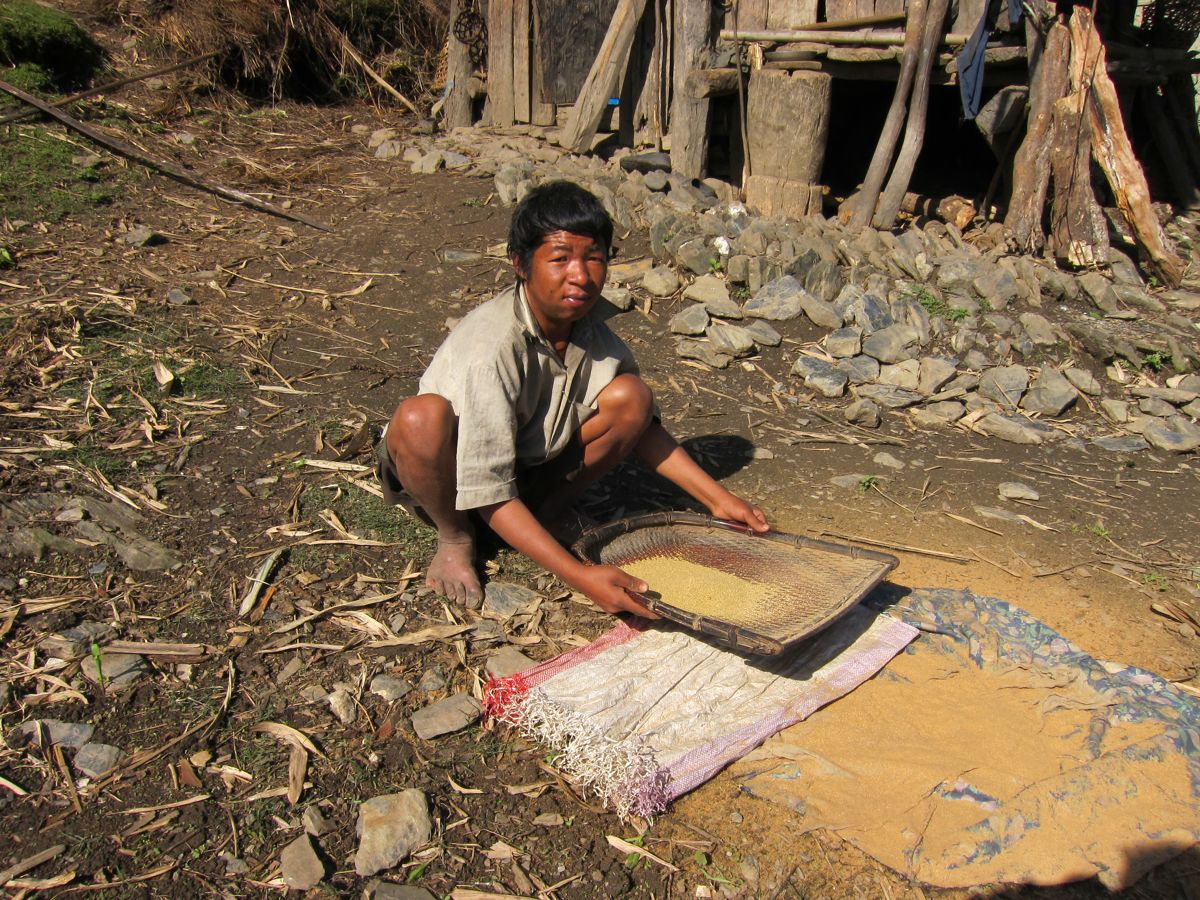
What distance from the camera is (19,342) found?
3684 mm

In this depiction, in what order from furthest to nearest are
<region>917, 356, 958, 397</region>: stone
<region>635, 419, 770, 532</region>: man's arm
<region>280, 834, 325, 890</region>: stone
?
1. <region>917, 356, 958, 397</region>: stone
2. <region>635, 419, 770, 532</region>: man's arm
3. <region>280, 834, 325, 890</region>: stone

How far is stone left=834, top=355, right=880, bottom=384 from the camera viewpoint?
14.5ft

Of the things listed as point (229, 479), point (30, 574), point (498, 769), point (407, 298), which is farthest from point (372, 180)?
point (498, 769)

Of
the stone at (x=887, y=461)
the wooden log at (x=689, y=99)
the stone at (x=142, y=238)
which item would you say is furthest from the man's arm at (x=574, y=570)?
the wooden log at (x=689, y=99)

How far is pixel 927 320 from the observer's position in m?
4.75

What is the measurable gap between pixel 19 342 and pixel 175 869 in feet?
8.65

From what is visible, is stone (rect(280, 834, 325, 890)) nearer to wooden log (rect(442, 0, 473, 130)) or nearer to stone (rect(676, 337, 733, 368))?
stone (rect(676, 337, 733, 368))

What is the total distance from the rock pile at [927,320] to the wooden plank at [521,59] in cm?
181

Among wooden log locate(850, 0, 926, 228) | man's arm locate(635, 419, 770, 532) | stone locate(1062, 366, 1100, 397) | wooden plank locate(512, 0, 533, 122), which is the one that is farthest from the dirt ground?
wooden plank locate(512, 0, 533, 122)

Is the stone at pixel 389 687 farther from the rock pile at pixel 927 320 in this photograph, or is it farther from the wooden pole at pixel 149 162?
the wooden pole at pixel 149 162

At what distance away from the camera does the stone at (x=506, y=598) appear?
2732mm

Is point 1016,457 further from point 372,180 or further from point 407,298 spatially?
point 372,180

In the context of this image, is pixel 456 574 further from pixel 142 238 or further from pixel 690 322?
pixel 142 238

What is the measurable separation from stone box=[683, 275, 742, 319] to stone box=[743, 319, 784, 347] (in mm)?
149
